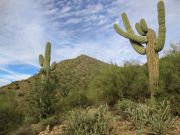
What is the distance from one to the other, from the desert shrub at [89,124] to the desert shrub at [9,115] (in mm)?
7161

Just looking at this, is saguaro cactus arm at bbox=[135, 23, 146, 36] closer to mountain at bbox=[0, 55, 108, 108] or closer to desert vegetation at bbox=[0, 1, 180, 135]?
desert vegetation at bbox=[0, 1, 180, 135]

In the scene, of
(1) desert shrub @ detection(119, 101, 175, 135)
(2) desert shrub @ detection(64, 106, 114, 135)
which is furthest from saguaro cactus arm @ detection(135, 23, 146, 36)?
(2) desert shrub @ detection(64, 106, 114, 135)

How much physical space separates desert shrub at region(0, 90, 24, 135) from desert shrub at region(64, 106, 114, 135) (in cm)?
716

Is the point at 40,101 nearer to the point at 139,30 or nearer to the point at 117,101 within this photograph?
the point at 117,101

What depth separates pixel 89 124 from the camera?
9961 mm

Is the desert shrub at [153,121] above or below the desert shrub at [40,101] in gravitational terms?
below

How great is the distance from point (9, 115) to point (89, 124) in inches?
350

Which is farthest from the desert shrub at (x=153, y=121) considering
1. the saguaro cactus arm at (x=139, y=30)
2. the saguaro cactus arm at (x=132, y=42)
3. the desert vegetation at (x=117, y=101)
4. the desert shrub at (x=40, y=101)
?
the desert shrub at (x=40, y=101)

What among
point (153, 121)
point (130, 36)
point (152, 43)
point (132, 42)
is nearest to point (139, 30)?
point (130, 36)

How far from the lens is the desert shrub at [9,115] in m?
16.4

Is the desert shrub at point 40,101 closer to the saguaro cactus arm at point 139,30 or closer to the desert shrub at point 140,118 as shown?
the saguaro cactus arm at point 139,30

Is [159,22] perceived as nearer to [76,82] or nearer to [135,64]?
[135,64]

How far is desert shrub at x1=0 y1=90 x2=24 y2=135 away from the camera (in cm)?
1644

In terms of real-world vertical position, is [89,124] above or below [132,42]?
below
